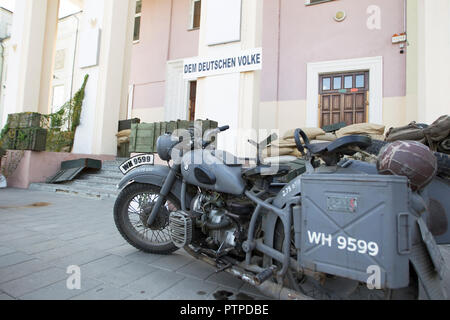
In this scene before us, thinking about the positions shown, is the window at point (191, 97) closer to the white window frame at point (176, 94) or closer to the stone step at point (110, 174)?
the white window frame at point (176, 94)

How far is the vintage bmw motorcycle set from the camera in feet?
3.98

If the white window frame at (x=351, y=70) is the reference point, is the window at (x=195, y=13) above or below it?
above

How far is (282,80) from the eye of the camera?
338 inches

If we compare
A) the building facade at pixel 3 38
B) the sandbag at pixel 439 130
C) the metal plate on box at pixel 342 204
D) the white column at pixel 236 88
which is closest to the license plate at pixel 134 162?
the metal plate on box at pixel 342 204

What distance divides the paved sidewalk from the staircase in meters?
2.23

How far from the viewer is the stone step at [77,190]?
581 cm

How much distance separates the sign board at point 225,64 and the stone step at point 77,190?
311 cm

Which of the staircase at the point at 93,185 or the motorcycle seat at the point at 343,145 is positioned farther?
the staircase at the point at 93,185

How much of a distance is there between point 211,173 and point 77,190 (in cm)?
536

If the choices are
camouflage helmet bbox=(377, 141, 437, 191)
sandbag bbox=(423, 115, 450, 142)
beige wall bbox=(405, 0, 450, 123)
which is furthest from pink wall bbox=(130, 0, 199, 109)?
camouflage helmet bbox=(377, 141, 437, 191)

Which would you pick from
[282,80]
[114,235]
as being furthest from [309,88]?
[114,235]

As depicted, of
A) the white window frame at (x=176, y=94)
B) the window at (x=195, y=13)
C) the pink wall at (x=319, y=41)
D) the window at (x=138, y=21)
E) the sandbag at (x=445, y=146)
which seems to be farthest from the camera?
the window at (x=138, y=21)

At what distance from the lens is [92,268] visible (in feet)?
7.30
